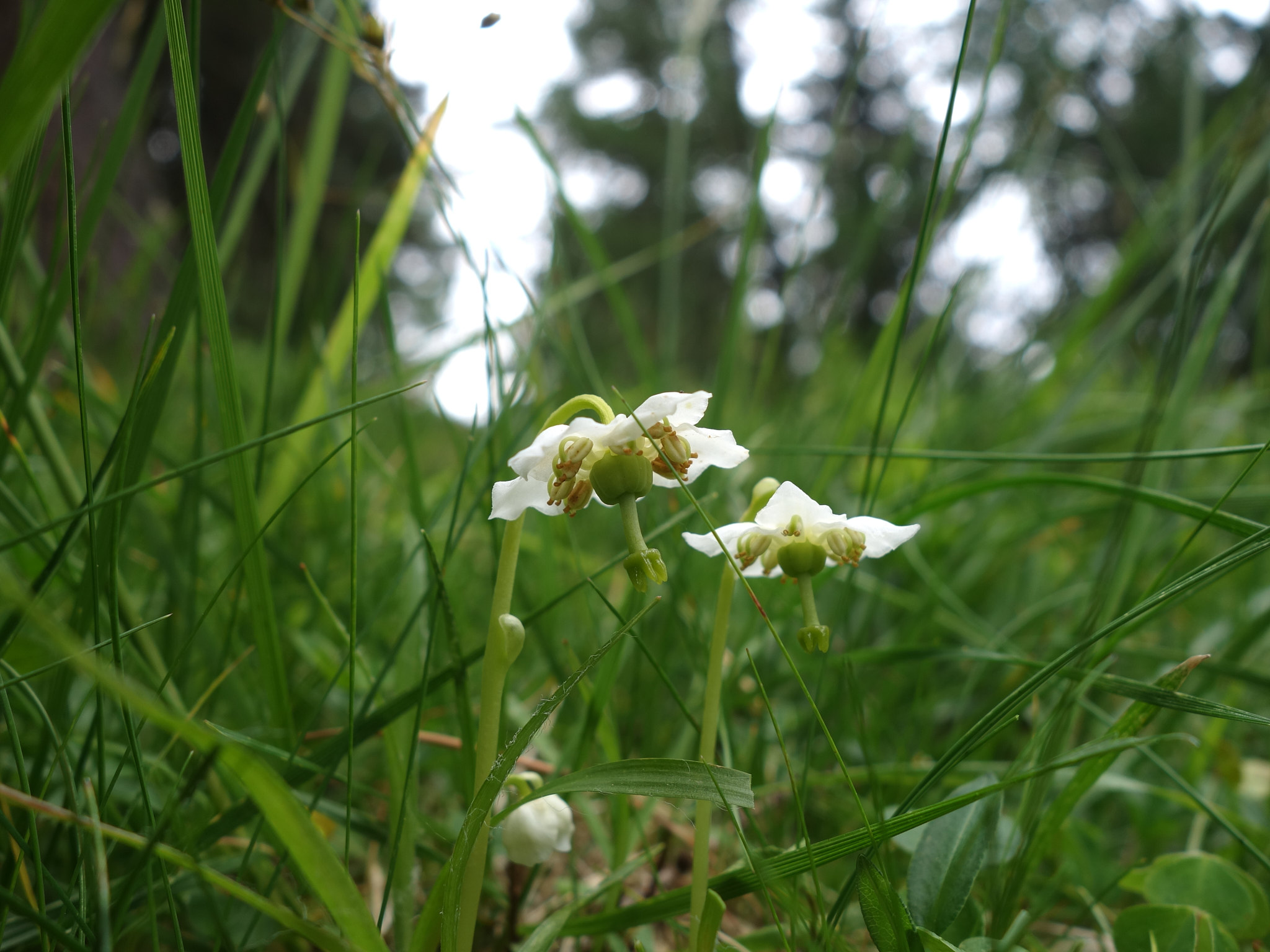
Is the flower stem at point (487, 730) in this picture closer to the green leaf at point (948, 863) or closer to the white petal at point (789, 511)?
the white petal at point (789, 511)

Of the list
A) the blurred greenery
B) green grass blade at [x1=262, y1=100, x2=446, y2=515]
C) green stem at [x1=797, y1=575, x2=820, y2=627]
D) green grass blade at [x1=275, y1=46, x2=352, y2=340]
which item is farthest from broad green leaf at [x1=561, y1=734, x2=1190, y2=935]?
green grass blade at [x1=275, y1=46, x2=352, y2=340]

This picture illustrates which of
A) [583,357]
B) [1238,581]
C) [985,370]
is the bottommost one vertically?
[583,357]

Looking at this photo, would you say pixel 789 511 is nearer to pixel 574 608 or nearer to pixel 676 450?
pixel 676 450

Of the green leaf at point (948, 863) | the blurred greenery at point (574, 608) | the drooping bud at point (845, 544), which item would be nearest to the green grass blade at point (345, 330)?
the blurred greenery at point (574, 608)

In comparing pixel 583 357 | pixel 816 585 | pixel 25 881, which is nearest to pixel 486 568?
pixel 583 357

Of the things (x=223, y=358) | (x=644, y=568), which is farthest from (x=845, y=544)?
(x=223, y=358)

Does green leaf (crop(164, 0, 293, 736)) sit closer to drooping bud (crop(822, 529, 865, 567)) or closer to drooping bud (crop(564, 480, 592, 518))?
drooping bud (crop(564, 480, 592, 518))

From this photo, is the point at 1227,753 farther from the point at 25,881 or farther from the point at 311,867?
the point at 25,881
